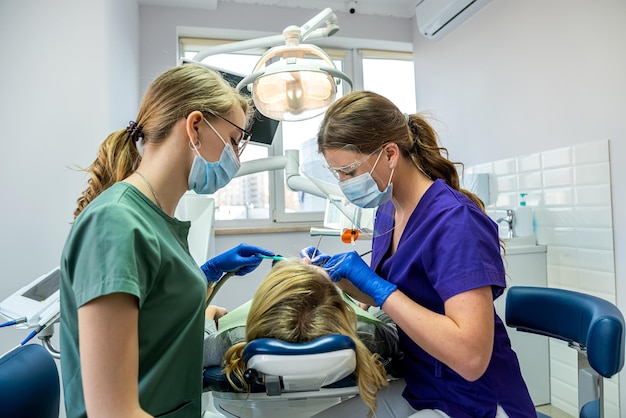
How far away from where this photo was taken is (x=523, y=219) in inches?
93.6

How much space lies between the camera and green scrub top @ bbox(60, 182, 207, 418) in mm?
635

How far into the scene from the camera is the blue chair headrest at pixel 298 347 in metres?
0.82

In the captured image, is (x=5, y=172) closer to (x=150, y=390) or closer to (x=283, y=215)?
(x=150, y=390)

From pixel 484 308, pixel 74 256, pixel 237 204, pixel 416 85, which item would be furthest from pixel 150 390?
pixel 416 85

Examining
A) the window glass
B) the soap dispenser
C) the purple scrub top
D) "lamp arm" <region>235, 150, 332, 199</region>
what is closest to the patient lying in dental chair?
the purple scrub top

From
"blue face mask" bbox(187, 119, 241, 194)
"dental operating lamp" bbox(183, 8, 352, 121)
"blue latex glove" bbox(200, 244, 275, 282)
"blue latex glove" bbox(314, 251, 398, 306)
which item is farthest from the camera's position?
"dental operating lamp" bbox(183, 8, 352, 121)

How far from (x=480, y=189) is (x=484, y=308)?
1771 millimetres

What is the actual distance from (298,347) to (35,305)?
2.69 feet

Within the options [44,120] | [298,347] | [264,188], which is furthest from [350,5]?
[298,347]

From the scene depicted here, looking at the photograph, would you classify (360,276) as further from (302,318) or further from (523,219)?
(523,219)

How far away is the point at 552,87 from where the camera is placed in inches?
86.7

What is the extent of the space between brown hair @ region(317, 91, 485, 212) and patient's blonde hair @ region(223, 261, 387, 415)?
1.22 ft

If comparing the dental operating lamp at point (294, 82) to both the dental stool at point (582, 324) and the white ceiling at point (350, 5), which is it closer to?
the dental stool at point (582, 324)

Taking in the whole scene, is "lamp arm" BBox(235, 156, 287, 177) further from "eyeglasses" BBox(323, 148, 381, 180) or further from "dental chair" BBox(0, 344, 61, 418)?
"dental chair" BBox(0, 344, 61, 418)
